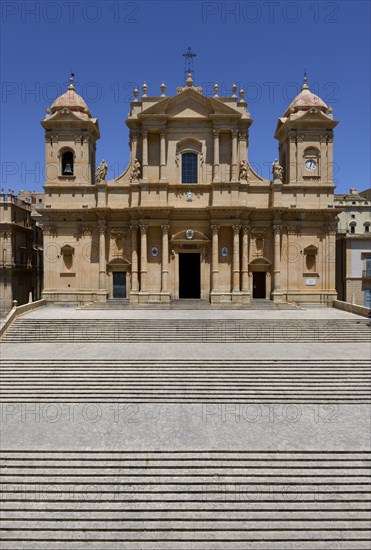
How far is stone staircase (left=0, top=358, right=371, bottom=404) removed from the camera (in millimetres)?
15477

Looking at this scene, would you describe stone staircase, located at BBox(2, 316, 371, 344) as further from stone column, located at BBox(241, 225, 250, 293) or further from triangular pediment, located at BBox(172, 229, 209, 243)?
triangular pediment, located at BBox(172, 229, 209, 243)

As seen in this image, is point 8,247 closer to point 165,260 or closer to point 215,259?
point 165,260

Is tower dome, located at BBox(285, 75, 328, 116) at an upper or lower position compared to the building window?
upper

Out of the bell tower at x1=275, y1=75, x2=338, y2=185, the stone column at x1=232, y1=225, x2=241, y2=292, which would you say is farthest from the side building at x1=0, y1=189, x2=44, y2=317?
the bell tower at x1=275, y1=75, x2=338, y2=185

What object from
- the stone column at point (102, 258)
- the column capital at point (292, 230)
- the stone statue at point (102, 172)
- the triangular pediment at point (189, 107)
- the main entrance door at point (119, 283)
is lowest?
the main entrance door at point (119, 283)

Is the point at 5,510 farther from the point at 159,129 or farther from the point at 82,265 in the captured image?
the point at 159,129

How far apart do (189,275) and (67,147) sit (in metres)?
15.3

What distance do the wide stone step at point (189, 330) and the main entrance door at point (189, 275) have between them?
362 inches

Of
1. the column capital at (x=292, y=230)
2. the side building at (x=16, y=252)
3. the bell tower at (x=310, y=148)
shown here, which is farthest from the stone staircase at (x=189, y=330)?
the side building at (x=16, y=252)

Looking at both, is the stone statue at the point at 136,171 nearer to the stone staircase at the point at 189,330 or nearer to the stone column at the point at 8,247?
the stone staircase at the point at 189,330

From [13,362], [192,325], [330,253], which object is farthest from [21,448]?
[330,253]

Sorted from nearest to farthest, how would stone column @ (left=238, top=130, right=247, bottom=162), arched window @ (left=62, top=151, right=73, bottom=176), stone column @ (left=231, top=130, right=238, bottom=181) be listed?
stone column @ (left=231, top=130, right=238, bottom=181) → stone column @ (left=238, top=130, right=247, bottom=162) → arched window @ (left=62, top=151, right=73, bottom=176)

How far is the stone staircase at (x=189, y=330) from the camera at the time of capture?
23016 millimetres

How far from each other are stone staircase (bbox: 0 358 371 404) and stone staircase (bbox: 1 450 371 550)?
13.5 ft
